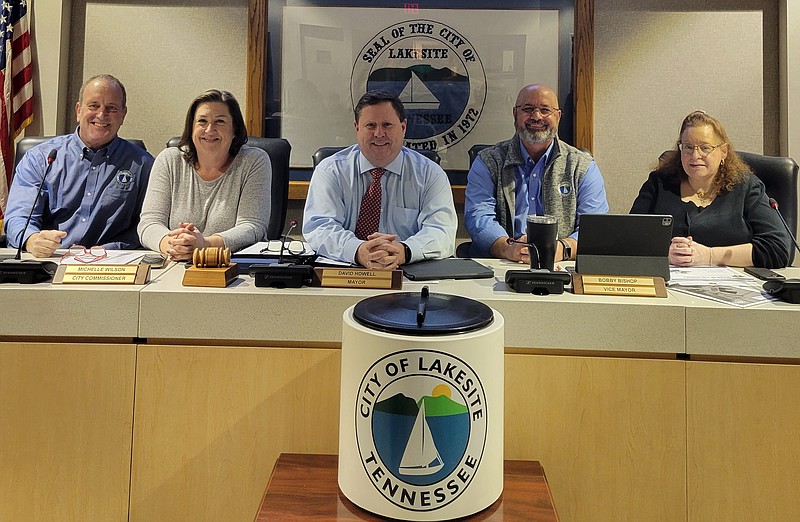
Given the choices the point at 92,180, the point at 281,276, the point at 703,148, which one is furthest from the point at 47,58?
the point at 703,148

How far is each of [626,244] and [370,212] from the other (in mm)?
955

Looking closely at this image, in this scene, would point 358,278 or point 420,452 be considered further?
point 358,278

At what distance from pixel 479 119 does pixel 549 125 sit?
0.87m

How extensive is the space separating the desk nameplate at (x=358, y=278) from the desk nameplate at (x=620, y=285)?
36 centimetres

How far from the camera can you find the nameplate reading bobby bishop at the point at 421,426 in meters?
0.84

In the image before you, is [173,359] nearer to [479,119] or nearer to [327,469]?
[327,469]

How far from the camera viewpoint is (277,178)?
92.8 inches

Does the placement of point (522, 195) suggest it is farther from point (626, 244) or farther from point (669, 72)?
point (669, 72)

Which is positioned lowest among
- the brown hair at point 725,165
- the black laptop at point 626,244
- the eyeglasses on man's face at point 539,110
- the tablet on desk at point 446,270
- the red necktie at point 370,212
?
the tablet on desk at point 446,270

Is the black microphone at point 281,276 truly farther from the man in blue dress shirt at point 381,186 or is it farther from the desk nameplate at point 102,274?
the man in blue dress shirt at point 381,186

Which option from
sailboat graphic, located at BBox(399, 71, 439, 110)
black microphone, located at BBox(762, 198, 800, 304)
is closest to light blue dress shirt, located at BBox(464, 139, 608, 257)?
sailboat graphic, located at BBox(399, 71, 439, 110)

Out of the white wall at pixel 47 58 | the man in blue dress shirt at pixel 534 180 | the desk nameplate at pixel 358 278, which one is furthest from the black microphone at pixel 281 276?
the white wall at pixel 47 58

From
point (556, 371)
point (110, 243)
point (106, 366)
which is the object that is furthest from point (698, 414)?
point (110, 243)

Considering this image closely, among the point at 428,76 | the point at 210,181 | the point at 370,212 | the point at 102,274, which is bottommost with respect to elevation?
the point at 102,274
